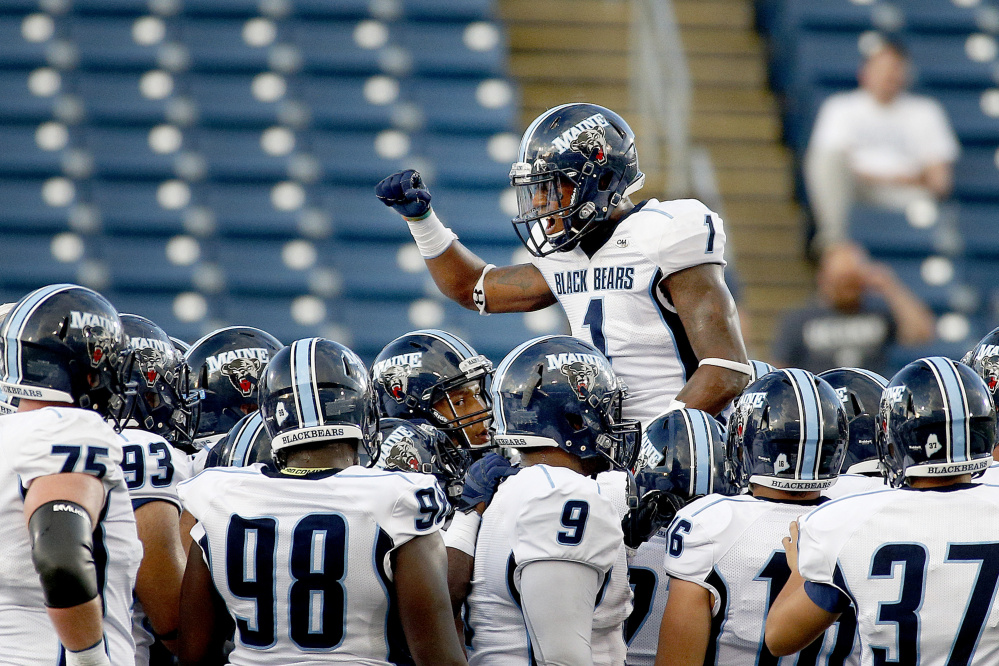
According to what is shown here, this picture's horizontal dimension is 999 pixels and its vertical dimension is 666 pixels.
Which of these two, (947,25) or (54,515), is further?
(947,25)

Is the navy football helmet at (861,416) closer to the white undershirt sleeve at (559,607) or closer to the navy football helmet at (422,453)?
the navy football helmet at (422,453)

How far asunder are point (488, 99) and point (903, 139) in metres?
3.07

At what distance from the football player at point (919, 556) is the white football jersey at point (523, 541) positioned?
44cm

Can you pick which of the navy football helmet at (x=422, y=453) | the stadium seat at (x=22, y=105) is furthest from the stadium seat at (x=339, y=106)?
the navy football helmet at (x=422, y=453)

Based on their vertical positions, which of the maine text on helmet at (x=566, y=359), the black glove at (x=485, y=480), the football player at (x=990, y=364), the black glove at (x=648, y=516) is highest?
the maine text on helmet at (x=566, y=359)

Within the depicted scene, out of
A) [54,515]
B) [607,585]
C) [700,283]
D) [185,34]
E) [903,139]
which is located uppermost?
[185,34]

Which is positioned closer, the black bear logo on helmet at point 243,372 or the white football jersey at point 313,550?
the white football jersey at point 313,550

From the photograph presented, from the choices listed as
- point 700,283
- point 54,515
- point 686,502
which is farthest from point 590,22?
point 54,515

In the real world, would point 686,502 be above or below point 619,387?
below

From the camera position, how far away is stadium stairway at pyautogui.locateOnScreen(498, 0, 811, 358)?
938 centimetres

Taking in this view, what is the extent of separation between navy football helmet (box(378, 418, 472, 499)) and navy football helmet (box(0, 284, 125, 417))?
0.84 m

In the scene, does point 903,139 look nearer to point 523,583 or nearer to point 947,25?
point 947,25

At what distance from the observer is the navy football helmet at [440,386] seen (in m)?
4.01

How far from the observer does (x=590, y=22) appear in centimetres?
1053
